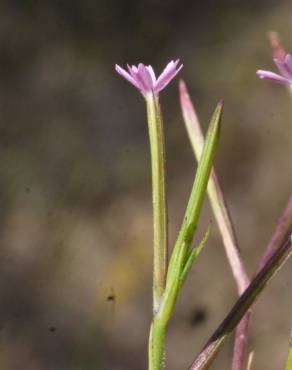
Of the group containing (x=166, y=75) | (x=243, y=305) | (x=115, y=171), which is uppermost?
(x=166, y=75)

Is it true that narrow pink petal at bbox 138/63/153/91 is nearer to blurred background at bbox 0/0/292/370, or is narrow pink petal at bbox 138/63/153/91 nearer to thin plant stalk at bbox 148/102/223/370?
thin plant stalk at bbox 148/102/223/370

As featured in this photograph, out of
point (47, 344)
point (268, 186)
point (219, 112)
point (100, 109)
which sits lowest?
point (47, 344)

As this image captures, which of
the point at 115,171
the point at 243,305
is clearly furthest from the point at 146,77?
the point at 115,171

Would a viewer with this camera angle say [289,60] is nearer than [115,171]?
Yes

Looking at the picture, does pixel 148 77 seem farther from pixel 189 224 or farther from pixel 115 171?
pixel 115 171

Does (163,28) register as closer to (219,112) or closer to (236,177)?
(236,177)

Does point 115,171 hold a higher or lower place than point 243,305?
lower

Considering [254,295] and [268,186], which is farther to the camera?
[268,186]

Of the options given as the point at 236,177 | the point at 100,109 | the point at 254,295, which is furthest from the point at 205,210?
the point at 254,295
